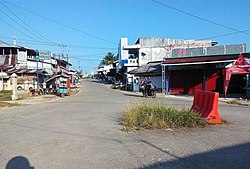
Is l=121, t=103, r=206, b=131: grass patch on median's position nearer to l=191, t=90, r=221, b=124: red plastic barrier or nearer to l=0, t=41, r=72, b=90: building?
l=191, t=90, r=221, b=124: red plastic barrier

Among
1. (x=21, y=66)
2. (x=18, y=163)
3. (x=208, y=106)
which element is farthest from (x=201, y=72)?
(x=21, y=66)

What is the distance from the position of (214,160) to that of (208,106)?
539cm

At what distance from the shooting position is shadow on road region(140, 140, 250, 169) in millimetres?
5762

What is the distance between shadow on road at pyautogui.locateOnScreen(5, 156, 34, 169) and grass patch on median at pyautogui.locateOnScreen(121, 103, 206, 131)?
13.4 feet

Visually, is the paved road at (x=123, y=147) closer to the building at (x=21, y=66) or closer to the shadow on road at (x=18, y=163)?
the shadow on road at (x=18, y=163)

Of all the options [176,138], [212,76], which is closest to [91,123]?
[176,138]

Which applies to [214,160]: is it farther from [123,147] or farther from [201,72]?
[201,72]

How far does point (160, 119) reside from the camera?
1031 cm

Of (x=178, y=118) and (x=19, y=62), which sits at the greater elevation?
(x=19, y=62)

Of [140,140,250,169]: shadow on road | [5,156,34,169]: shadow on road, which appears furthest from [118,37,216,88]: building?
[5,156,34,169]: shadow on road

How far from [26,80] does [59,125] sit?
107ft

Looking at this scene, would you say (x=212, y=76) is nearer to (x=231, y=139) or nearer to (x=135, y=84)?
(x=135, y=84)

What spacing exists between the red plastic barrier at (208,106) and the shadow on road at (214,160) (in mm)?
3844

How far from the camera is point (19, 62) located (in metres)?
49.8
